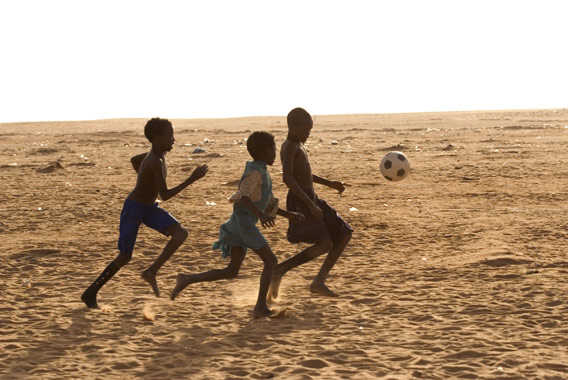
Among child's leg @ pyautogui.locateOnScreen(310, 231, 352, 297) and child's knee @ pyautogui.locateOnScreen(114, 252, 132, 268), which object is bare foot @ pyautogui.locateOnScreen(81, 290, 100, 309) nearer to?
child's knee @ pyautogui.locateOnScreen(114, 252, 132, 268)

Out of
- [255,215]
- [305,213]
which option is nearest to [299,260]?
[305,213]

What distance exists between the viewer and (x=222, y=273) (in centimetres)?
596

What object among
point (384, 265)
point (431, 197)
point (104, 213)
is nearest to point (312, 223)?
point (384, 265)

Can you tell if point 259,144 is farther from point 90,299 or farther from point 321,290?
point 90,299

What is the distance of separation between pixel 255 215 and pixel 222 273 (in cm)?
65

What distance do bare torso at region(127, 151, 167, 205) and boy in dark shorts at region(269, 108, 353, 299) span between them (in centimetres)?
101

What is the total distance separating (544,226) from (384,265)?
2.86m

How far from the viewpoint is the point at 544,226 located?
371 inches

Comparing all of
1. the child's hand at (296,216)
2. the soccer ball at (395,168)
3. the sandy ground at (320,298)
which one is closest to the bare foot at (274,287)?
the sandy ground at (320,298)

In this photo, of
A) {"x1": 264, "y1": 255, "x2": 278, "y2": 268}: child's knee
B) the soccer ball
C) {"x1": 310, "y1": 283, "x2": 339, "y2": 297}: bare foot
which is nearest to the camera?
{"x1": 264, "y1": 255, "x2": 278, "y2": 268}: child's knee

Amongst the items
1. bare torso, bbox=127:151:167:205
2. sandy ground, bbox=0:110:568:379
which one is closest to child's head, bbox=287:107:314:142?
bare torso, bbox=127:151:167:205

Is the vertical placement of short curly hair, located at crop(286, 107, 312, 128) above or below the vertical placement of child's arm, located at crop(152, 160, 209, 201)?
above

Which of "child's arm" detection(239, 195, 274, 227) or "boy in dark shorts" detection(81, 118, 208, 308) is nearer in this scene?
"child's arm" detection(239, 195, 274, 227)

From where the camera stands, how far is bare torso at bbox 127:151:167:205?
6012 millimetres
